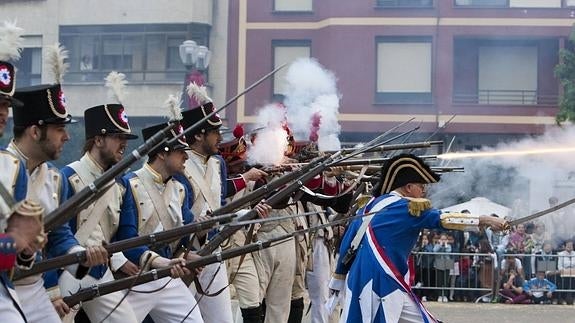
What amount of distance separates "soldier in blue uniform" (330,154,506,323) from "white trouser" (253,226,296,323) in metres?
2.09

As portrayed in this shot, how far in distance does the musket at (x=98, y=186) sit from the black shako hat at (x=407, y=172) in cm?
306

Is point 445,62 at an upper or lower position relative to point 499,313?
upper

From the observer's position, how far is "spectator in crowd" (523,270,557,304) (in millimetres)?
16078

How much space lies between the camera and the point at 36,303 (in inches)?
219

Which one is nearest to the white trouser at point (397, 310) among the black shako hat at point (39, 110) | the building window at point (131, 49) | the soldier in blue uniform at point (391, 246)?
the soldier in blue uniform at point (391, 246)

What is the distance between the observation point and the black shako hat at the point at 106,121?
6773 millimetres

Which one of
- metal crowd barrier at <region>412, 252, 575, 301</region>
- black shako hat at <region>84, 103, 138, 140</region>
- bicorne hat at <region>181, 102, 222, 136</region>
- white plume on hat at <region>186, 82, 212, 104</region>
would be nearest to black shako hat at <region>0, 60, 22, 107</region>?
black shako hat at <region>84, 103, 138, 140</region>

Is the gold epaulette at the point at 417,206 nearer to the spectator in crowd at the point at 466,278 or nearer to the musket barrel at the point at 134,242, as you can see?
the musket barrel at the point at 134,242

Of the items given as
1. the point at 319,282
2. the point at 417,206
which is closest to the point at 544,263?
the point at 319,282

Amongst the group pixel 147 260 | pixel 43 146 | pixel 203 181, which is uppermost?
pixel 43 146

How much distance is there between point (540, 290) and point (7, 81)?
1213cm

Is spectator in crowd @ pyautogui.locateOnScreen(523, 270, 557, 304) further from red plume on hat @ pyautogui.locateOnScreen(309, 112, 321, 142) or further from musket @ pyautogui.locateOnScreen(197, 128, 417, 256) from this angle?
musket @ pyautogui.locateOnScreen(197, 128, 417, 256)

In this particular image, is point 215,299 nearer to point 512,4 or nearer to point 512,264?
point 512,264

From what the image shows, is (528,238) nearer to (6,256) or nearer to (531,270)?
(531,270)
